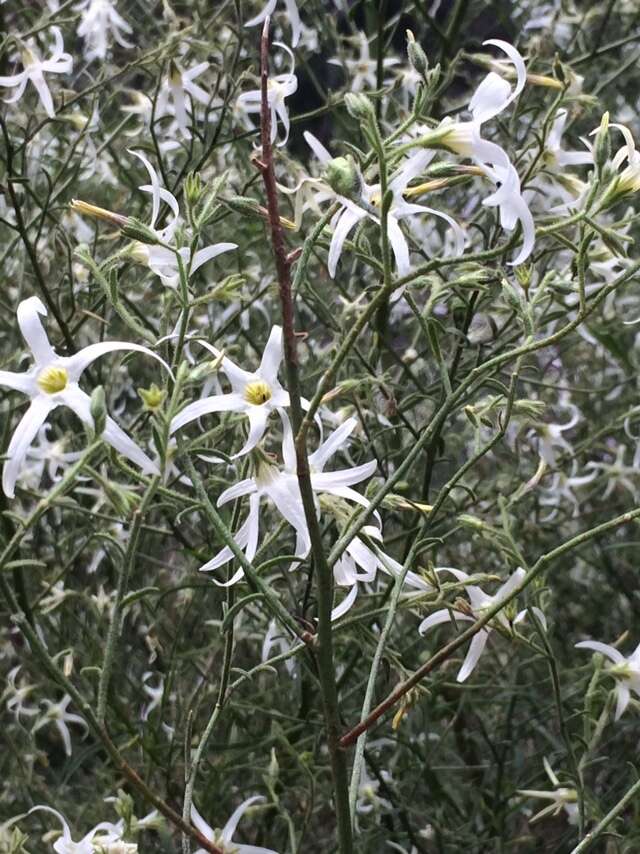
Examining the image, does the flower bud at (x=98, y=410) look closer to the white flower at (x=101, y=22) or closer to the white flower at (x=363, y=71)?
the white flower at (x=101, y=22)

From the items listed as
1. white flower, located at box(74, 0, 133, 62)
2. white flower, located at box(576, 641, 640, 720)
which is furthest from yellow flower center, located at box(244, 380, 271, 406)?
white flower, located at box(74, 0, 133, 62)

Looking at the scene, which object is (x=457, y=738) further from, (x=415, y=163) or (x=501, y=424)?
(x=415, y=163)

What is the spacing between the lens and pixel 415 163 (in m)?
0.69

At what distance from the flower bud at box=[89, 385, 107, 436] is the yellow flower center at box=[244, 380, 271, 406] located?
0.42ft

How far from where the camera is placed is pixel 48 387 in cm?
69

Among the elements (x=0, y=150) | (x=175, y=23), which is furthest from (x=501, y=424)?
(x=0, y=150)

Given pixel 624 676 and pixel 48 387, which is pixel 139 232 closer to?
pixel 48 387

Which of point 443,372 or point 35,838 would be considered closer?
point 443,372

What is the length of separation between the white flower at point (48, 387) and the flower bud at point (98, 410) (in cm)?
4

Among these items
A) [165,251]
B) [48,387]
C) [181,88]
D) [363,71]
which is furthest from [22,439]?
[363,71]

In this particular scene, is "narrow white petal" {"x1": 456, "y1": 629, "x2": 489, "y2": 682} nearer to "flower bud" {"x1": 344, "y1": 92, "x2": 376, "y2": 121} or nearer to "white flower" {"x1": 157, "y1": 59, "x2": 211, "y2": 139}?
"flower bud" {"x1": 344, "y1": 92, "x2": 376, "y2": 121}

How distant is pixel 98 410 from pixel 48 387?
4.6 inches

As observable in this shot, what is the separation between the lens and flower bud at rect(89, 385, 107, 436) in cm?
59

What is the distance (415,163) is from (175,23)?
0.74 metres
